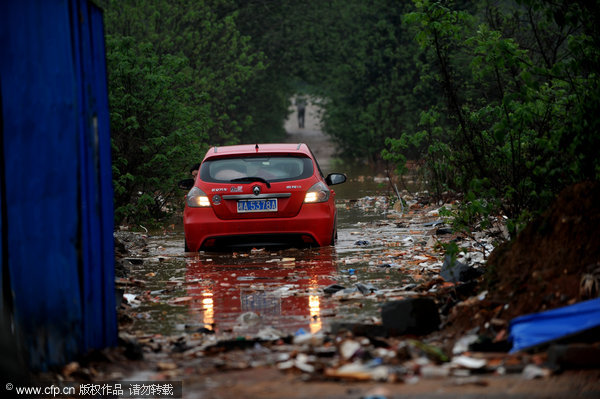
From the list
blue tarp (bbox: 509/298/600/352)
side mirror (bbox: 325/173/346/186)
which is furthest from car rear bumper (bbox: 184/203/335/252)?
blue tarp (bbox: 509/298/600/352)

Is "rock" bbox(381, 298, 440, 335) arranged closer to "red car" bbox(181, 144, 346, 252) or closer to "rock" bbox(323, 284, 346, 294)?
"rock" bbox(323, 284, 346, 294)

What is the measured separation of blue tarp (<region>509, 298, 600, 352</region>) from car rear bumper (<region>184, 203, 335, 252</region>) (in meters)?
6.24

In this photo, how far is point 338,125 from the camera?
1975 inches

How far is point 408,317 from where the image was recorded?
6.62 meters

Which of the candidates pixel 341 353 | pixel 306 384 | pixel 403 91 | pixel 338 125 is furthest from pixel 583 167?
pixel 338 125

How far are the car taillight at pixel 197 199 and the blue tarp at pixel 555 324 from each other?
6.71 m

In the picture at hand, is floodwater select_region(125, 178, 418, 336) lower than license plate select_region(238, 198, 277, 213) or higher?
lower

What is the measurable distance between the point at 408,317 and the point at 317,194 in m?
5.44

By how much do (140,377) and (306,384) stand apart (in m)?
1.15

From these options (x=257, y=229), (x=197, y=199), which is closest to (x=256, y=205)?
(x=257, y=229)

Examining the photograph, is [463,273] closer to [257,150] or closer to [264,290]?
[264,290]

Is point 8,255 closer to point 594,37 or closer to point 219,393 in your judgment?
point 219,393

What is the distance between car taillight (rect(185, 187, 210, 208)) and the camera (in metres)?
11.9

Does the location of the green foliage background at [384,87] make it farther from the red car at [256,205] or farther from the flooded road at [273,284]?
the red car at [256,205]
